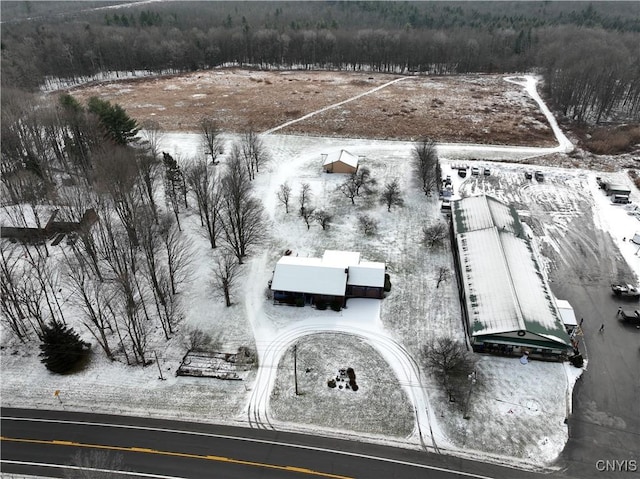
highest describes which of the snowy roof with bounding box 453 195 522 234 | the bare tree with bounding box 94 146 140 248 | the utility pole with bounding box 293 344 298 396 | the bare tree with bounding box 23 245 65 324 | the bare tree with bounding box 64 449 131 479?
the bare tree with bounding box 94 146 140 248

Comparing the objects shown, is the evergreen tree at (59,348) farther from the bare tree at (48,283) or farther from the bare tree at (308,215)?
the bare tree at (308,215)

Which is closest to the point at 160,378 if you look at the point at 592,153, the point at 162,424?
the point at 162,424

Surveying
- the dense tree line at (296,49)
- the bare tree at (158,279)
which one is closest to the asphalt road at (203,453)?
the bare tree at (158,279)

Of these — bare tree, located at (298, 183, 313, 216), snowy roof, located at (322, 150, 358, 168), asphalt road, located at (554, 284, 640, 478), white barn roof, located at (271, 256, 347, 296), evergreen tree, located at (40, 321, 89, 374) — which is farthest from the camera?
snowy roof, located at (322, 150, 358, 168)

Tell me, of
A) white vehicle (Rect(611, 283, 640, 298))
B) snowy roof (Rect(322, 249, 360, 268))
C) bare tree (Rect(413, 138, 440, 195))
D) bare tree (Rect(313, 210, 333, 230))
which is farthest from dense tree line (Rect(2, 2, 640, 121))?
snowy roof (Rect(322, 249, 360, 268))

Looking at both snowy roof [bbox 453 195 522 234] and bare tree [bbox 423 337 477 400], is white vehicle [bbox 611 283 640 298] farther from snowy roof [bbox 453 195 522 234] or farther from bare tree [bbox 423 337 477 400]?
bare tree [bbox 423 337 477 400]

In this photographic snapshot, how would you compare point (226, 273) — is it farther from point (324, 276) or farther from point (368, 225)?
point (368, 225)

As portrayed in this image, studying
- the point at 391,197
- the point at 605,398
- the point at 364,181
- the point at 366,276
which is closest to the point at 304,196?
the point at 364,181
